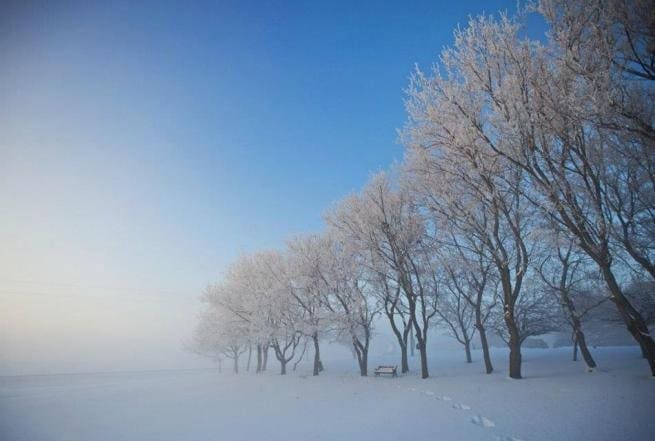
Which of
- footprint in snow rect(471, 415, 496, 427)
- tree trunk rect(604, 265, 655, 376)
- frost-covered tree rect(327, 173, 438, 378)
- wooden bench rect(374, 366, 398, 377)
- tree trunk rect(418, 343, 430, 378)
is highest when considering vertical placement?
frost-covered tree rect(327, 173, 438, 378)

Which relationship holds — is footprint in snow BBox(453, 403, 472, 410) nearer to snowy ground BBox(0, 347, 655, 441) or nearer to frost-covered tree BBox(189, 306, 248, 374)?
snowy ground BBox(0, 347, 655, 441)

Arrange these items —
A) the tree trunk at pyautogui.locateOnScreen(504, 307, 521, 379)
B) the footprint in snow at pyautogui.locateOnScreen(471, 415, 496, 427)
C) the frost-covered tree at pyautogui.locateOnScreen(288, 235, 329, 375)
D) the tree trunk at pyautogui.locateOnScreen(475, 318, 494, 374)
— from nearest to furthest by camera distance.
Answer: the footprint in snow at pyautogui.locateOnScreen(471, 415, 496, 427), the tree trunk at pyautogui.locateOnScreen(504, 307, 521, 379), the tree trunk at pyautogui.locateOnScreen(475, 318, 494, 374), the frost-covered tree at pyautogui.locateOnScreen(288, 235, 329, 375)

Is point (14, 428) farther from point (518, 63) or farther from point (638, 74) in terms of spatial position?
point (638, 74)

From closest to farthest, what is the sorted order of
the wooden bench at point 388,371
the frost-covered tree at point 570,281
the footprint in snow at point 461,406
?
the footprint in snow at point 461,406 < the frost-covered tree at point 570,281 < the wooden bench at point 388,371

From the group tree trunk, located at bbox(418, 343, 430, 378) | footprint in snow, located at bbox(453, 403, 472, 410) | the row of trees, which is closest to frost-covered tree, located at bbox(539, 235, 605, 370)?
the row of trees

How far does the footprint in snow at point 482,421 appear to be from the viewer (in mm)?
7948

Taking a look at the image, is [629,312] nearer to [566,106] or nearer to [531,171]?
[531,171]

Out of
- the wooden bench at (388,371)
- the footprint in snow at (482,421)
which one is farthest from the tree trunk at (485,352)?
the footprint in snow at (482,421)

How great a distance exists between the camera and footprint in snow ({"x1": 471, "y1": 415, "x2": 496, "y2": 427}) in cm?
795

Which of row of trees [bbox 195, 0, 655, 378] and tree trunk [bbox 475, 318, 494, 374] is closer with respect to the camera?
row of trees [bbox 195, 0, 655, 378]

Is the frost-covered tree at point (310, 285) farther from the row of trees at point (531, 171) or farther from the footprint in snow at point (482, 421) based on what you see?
the footprint in snow at point (482, 421)

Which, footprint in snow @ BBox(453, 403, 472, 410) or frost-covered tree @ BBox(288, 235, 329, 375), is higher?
frost-covered tree @ BBox(288, 235, 329, 375)

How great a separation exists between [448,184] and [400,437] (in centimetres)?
973

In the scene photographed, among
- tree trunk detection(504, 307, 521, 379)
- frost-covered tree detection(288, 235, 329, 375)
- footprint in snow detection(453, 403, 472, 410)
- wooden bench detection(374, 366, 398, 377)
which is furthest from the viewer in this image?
frost-covered tree detection(288, 235, 329, 375)
